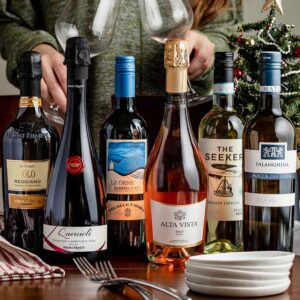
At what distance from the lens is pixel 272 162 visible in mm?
861

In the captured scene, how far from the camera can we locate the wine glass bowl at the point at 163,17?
976 mm

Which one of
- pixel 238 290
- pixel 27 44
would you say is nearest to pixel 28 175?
pixel 238 290

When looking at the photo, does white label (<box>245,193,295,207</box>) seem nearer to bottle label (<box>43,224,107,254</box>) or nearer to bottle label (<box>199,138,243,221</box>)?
bottle label (<box>199,138,243,221</box>)

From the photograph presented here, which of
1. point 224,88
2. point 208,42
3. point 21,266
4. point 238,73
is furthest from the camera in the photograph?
point 208,42

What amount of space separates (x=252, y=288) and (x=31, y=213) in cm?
32

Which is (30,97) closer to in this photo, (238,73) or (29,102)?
(29,102)

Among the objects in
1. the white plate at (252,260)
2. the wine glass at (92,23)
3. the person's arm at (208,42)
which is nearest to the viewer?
the white plate at (252,260)

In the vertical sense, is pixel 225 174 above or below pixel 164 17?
below

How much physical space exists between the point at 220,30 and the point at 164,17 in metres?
0.67

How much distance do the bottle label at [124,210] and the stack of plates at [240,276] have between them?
0.65ft

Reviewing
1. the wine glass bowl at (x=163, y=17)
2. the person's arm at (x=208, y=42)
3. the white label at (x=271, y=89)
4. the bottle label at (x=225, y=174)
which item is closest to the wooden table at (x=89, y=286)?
the bottle label at (x=225, y=174)

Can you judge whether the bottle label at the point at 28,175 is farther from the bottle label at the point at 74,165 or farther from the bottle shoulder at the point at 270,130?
the bottle shoulder at the point at 270,130

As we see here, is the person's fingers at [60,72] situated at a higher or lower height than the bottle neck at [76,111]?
higher

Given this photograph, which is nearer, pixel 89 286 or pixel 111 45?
pixel 89 286
